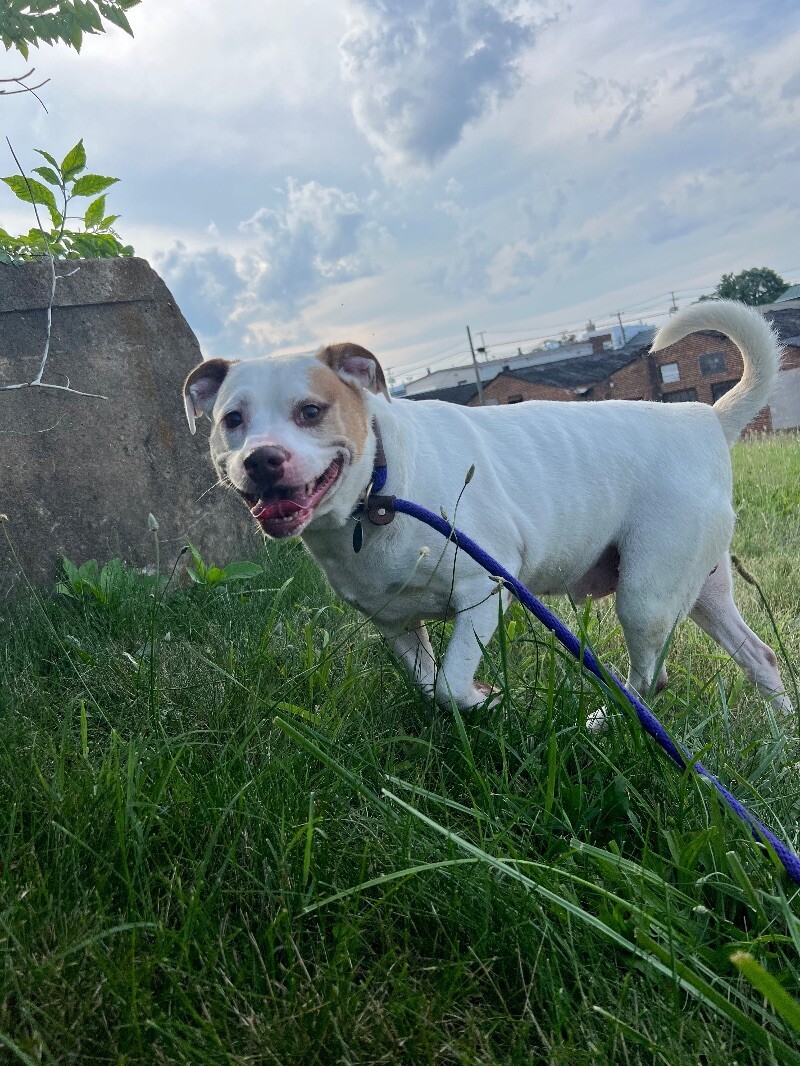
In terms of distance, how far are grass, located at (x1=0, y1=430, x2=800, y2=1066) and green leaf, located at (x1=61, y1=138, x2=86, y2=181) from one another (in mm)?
2641

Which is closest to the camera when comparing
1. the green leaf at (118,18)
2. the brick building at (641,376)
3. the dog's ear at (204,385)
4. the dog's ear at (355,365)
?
the green leaf at (118,18)

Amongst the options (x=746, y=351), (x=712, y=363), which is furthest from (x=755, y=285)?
(x=746, y=351)

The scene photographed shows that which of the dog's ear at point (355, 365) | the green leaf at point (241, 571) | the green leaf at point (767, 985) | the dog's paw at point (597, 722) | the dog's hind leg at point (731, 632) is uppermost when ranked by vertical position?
the dog's ear at point (355, 365)

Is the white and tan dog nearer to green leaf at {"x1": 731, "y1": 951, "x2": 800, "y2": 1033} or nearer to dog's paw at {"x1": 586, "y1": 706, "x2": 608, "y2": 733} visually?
dog's paw at {"x1": 586, "y1": 706, "x2": 608, "y2": 733}

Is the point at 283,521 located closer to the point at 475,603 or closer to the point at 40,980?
the point at 475,603

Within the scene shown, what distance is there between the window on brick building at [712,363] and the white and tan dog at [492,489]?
44.1m

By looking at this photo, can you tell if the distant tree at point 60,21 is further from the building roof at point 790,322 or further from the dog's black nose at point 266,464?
the building roof at point 790,322

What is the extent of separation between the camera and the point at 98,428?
4.45 m

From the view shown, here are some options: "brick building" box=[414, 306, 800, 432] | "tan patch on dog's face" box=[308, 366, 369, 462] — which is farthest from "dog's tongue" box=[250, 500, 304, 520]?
"brick building" box=[414, 306, 800, 432]

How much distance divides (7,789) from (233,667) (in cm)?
71

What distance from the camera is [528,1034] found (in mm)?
1323

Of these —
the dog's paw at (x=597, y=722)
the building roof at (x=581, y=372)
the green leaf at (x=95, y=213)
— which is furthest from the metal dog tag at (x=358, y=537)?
the building roof at (x=581, y=372)

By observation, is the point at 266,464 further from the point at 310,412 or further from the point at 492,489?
the point at 492,489

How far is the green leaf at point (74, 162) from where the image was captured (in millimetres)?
3793
